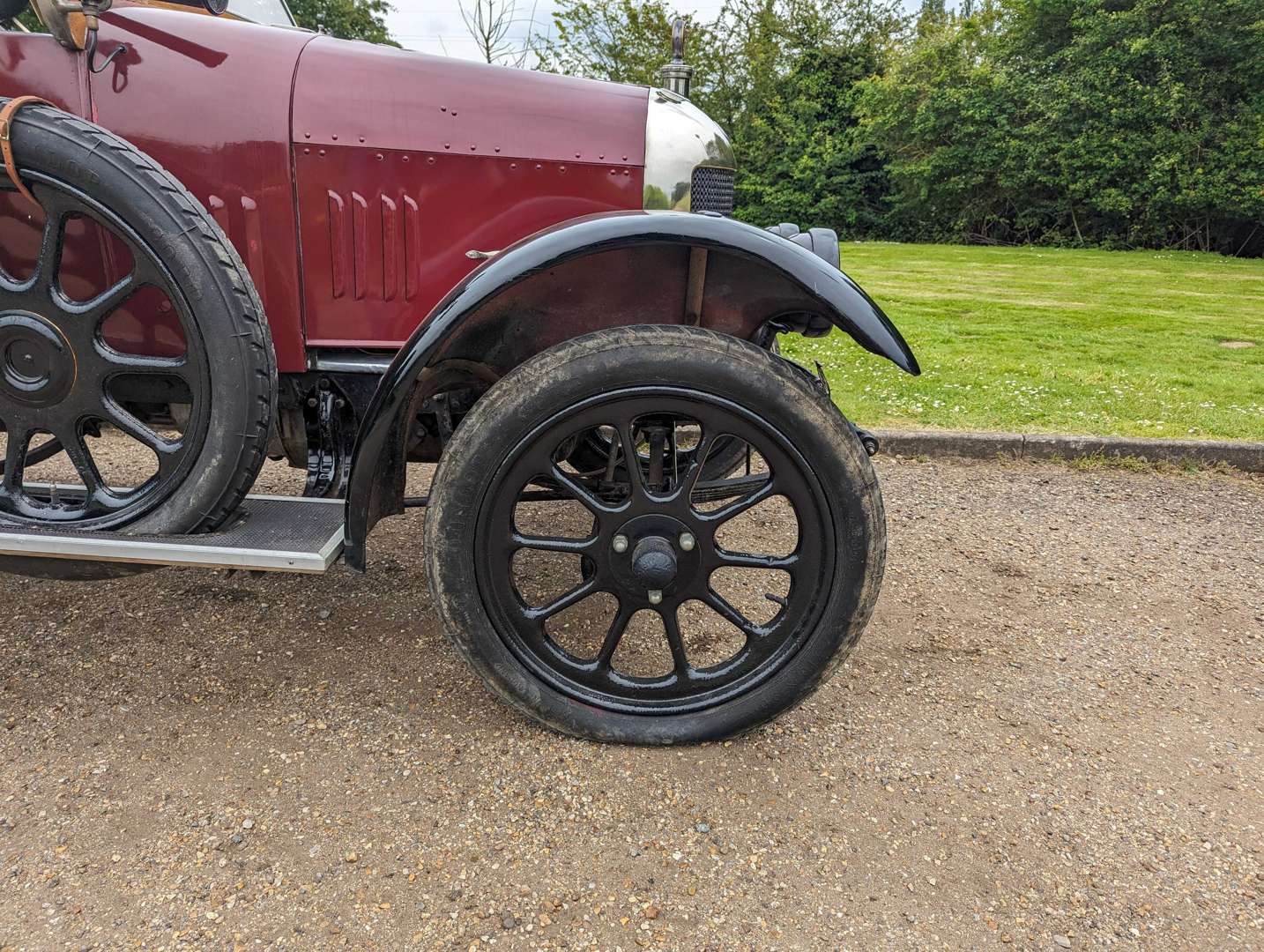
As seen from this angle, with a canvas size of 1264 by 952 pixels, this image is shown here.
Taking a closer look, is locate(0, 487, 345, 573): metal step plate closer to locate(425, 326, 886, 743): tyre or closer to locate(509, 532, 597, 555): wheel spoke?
locate(425, 326, 886, 743): tyre

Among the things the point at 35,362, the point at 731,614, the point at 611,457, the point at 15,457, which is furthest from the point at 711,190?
the point at 15,457

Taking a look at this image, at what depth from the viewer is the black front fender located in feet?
6.30

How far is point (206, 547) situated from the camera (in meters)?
2.00

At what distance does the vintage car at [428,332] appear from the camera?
1.96 metres

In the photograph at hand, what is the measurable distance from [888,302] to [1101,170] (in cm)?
1291

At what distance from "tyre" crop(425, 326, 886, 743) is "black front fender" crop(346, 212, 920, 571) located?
187 mm

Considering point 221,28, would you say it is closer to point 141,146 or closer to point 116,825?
point 141,146

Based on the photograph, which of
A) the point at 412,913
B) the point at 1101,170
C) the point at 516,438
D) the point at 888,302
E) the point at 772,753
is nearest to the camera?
the point at 412,913

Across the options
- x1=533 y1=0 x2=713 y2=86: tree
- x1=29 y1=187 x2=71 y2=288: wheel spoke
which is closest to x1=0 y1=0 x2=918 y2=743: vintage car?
x1=29 y1=187 x2=71 y2=288: wheel spoke

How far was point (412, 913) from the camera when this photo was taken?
1634 millimetres

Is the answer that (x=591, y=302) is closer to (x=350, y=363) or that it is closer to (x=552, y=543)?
(x=552, y=543)

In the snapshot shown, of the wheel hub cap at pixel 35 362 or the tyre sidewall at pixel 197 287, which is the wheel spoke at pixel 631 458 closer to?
the tyre sidewall at pixel 197 287

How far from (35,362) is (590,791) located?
70.3 inches

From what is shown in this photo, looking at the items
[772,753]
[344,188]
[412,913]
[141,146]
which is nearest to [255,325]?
[344,188]
